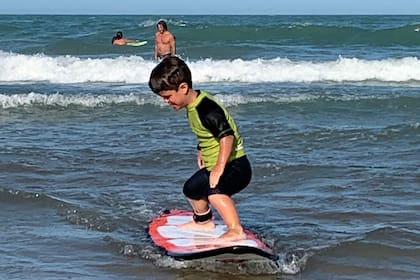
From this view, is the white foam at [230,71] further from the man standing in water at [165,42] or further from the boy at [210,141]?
the boy at [210,141]

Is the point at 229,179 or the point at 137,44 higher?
the point at 229,179

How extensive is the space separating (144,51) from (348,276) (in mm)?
19546

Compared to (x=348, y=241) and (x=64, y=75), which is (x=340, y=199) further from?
(x=64, y=75)

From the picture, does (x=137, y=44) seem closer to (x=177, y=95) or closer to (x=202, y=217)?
(x=202, y=217)

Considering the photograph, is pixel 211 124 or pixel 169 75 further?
pixel 211 124

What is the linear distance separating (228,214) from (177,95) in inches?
31.4

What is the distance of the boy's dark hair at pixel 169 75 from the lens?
429 centimetres

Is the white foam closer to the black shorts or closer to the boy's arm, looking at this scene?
the black shorts

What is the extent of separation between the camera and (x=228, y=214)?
4.70 meters

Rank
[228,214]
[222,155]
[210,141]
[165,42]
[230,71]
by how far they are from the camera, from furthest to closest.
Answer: [230,71] < [165,42] < [228,214] < [210,141] < [222,155]

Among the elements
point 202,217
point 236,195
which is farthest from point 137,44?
point 202,217

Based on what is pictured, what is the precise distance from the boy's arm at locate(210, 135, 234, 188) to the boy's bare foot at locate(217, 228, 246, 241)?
0.39 m

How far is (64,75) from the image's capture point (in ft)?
61.3

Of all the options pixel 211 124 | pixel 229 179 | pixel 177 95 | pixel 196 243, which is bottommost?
pixel 196 243
